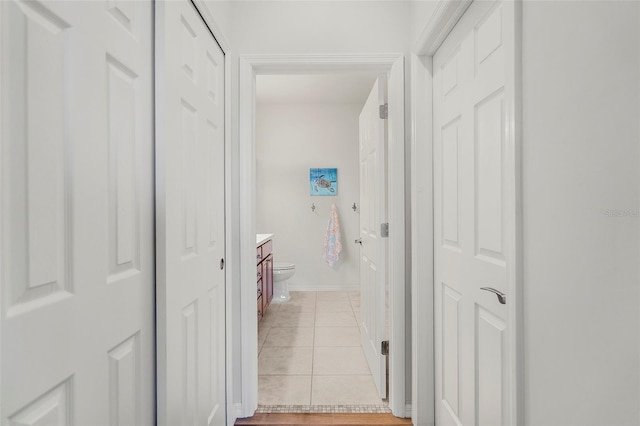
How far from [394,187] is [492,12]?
0.88m

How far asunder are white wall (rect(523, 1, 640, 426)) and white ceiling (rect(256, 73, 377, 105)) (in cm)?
282

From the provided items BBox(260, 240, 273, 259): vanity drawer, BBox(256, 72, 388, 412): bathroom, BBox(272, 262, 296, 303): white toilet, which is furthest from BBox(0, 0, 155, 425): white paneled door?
BBox(256, 72, 388, 412): bathroom

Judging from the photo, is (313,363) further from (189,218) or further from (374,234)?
(189,218)

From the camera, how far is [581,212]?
0.72 meters

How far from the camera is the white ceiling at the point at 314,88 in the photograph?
3.62 meters

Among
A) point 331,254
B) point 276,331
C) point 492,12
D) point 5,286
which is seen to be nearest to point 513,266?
point 492,12

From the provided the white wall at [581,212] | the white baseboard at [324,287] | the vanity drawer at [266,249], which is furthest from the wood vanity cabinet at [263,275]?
the white wall at [581,212]

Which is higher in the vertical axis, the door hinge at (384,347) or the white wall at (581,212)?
the white wall at (581,212)

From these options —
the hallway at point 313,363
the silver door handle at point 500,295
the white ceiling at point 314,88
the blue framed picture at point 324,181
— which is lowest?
the hallway at point 313,363

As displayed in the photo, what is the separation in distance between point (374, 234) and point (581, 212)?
1486mm

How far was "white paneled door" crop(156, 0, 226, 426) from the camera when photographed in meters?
1.08

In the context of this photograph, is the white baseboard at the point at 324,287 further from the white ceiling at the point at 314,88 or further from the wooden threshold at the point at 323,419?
the wooden threshold at the point at 323,419

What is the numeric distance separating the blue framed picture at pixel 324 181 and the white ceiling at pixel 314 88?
0.94 m

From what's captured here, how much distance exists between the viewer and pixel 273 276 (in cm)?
378
